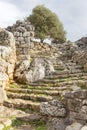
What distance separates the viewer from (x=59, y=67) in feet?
56.9

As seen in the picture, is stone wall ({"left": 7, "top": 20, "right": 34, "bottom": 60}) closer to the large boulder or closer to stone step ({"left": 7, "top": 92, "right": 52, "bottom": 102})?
the large boulder

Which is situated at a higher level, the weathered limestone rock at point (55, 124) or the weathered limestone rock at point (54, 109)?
the weathered limestone rock at point (54, 109)

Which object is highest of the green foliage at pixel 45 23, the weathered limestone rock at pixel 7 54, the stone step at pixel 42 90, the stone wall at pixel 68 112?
the green foliage at pixel 45 23

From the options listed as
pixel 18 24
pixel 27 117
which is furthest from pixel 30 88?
pixel 18 24

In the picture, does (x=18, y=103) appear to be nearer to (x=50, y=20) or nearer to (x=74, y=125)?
(x=74, y=125)

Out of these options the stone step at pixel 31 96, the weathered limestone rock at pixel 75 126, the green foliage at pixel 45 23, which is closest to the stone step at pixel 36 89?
the stone step at pixel 31 96

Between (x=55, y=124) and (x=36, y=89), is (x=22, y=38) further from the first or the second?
(x=55, y=124)

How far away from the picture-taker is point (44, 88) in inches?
529

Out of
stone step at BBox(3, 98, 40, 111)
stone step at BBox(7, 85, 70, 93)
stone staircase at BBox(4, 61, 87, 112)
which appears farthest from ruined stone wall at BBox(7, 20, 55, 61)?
stone step at BBox(3, 98, 40, 111)

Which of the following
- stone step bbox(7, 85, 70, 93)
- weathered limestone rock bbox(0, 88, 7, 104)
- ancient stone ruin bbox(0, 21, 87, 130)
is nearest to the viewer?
ancient stone ruin bbox(0, 21, 87, 130)

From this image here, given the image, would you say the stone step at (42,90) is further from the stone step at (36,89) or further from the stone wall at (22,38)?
the stone wall at (22,38)

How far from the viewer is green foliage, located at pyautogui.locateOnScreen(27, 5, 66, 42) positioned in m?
42.6

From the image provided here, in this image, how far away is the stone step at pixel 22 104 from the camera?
465 inches

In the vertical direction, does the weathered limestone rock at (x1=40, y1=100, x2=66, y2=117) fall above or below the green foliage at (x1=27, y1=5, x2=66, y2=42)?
below
